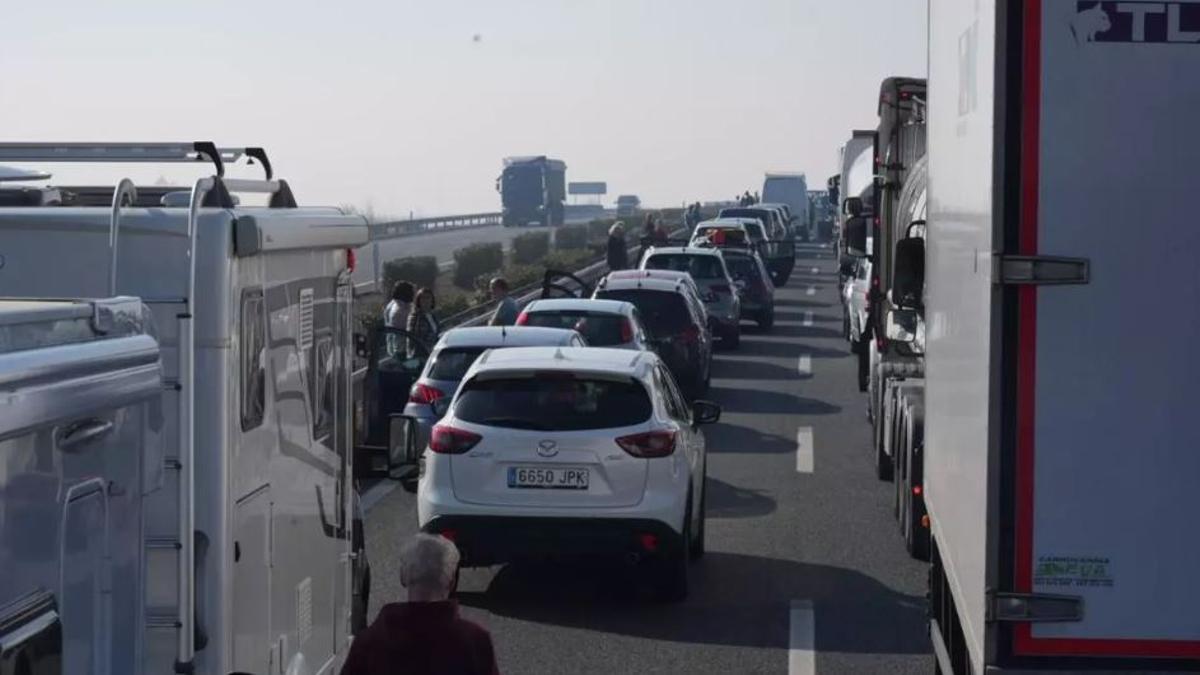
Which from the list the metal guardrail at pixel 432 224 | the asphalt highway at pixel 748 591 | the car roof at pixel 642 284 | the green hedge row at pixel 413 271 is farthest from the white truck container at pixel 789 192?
the asphalt highway at pixel 748 591

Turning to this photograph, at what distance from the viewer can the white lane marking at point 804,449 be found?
19.4m

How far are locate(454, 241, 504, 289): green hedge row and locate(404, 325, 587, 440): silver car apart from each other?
25934 millimetres

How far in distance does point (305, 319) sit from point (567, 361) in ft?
18.0

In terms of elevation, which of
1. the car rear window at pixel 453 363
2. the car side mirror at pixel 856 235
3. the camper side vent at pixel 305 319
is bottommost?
the car rear window at pixel 453 363

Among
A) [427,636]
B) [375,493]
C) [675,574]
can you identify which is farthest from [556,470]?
[427,636]

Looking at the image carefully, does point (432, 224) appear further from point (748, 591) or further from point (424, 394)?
point (748, 591)

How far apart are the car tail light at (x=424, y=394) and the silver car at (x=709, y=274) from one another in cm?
1580

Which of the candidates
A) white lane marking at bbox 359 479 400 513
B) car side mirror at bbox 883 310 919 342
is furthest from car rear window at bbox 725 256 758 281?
car side mirror at bbox 883 310 919 342

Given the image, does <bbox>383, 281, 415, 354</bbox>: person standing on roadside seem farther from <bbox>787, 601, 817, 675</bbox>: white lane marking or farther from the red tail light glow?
<bbox>787, 601, 817, 675</bbox>: white lane marking

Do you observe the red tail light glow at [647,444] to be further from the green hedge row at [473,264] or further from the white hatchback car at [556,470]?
the green hedge row at [473,264]

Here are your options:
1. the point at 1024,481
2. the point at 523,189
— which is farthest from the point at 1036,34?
the point at 523,189

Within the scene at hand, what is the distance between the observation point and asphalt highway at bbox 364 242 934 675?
1106cm

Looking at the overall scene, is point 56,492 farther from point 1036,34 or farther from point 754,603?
point 754,603

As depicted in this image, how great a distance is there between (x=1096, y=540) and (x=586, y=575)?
8.39m
